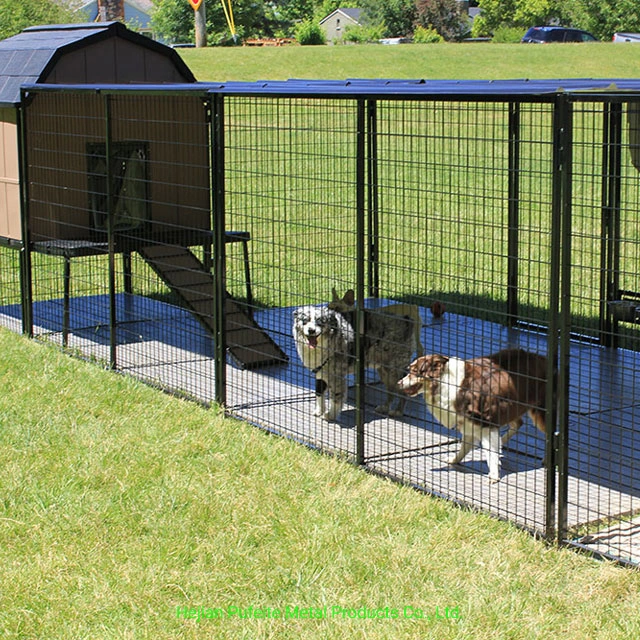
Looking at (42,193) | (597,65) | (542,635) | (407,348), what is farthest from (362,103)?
(597,65)

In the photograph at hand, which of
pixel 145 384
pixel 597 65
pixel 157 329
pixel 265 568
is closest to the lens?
pixel 265 568

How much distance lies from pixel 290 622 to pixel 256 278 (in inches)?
304

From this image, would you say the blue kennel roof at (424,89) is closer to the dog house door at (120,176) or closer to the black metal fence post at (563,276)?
the black metal fence post at (563,276)

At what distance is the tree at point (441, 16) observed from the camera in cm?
7188

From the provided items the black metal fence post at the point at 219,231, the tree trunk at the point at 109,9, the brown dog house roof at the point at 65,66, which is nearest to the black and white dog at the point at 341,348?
the black metal fence post at the point at 219,231

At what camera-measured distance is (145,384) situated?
25.0ft

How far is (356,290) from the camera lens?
5.98 metres

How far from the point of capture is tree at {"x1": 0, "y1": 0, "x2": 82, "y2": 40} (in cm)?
4222

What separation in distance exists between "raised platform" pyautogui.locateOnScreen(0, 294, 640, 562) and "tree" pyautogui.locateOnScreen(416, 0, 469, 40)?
65.2 meters

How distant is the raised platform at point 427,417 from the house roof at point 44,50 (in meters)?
2.05

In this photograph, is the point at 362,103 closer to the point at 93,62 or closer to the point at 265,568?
the point at 265,568

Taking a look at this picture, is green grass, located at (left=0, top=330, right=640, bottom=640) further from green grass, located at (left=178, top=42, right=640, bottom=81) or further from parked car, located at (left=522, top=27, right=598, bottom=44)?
parked car, located at (left=522, top=27, right=598, bottom=44)

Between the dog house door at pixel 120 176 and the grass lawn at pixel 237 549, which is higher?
the dog house door at pixel 120 176

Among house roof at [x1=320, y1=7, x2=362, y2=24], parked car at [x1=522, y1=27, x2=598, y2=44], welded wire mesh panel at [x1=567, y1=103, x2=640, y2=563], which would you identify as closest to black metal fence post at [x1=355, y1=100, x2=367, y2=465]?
welded wire mesh panel at [x1=567, y1=103, x2=640, y2=563]
